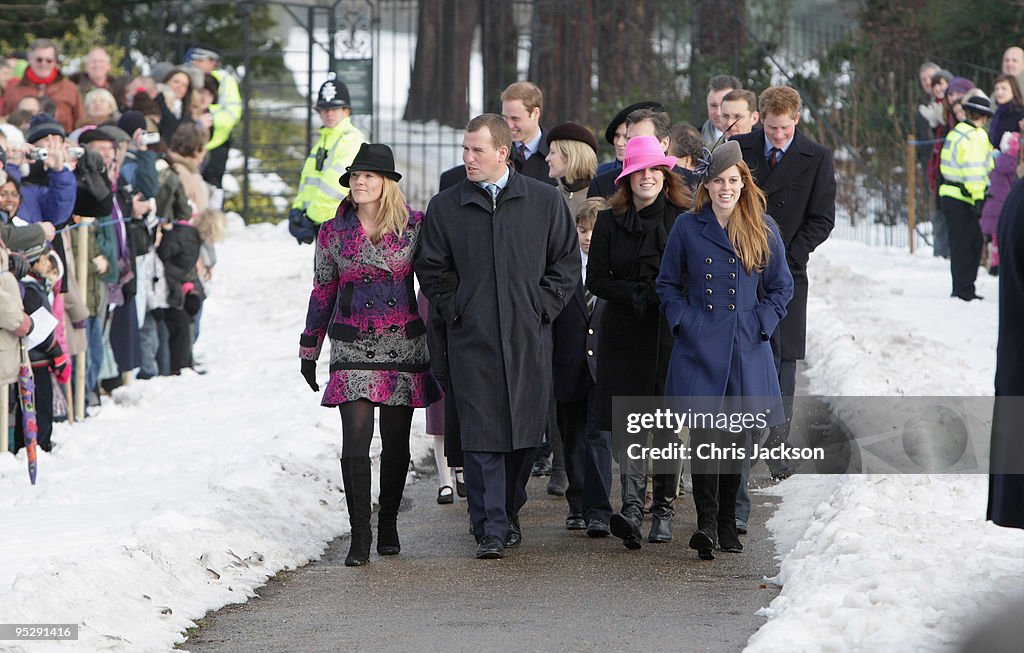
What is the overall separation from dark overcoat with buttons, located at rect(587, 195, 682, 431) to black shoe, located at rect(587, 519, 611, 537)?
1.49 ft

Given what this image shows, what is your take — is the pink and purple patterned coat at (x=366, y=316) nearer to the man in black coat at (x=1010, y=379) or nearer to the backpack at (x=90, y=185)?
the man in black coat at (x=1010, y=379)

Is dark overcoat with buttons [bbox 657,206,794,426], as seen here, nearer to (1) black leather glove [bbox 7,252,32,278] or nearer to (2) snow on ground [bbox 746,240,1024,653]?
(2) snow on ground [bbox 746,240,1024,653]

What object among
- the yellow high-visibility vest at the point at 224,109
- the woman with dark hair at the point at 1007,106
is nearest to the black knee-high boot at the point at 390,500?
the woman with dark hair at the point at 1007,106

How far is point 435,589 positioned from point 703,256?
6.05 ft

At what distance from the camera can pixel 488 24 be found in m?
22.0

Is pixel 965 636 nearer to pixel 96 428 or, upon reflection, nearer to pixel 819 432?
pixel 819 432

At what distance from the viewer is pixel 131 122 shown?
1322 cm

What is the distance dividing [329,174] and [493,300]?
3.74 m

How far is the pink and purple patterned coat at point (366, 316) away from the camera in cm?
762

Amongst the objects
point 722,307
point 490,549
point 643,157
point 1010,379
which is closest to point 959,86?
point 643,157

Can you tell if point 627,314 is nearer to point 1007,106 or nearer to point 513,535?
point 513,535

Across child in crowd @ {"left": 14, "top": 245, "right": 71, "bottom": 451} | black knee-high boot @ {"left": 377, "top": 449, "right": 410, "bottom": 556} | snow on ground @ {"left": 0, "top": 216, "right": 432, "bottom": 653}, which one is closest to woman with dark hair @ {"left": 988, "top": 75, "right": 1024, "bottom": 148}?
snow on ground @ {"left": 0, "top": 216, "right": 432, "bottom": 653}

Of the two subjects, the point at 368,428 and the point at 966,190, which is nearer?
the point at 368,428

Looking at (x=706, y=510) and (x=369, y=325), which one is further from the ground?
(x=369, y=325)
